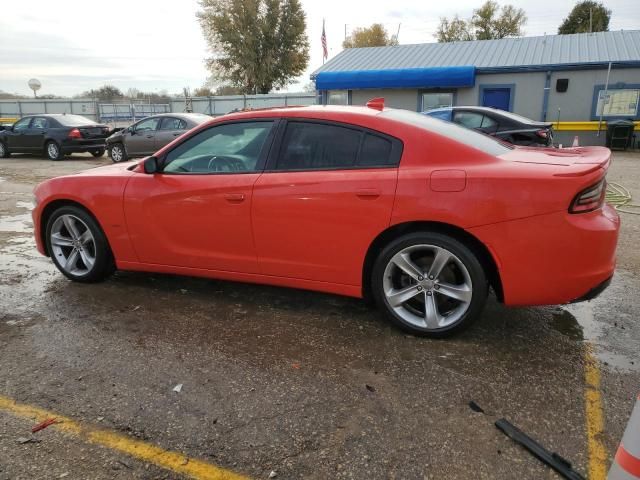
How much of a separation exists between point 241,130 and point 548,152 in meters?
2.29

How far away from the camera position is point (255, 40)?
4222cm

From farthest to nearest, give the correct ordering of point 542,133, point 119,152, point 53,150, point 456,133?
point 53,150
point 119,152
point 542,133
point 456,133

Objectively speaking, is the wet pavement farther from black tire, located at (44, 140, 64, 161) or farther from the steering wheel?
black tire, located at (44, 140, 64, 161)

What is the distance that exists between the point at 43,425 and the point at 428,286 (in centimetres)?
233

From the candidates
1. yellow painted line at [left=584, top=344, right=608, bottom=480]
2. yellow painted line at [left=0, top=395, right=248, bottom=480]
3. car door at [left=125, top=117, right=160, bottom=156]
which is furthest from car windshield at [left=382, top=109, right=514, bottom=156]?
car door at [left=125, top=117, right=160, bottom=156]

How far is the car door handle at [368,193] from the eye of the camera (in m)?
3.11

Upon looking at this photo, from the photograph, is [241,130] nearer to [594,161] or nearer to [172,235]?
[172,235]

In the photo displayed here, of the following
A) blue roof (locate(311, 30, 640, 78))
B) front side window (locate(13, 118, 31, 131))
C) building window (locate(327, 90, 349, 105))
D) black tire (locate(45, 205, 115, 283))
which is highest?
blue roof (locate(311, 30, 640, 78))

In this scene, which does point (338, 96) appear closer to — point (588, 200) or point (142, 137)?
point (142, 137)

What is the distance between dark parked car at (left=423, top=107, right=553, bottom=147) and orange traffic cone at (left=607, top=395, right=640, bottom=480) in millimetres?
9454

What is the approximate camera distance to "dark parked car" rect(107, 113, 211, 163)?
13.8 metres

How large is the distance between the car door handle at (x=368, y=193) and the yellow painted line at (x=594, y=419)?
1644 millimetres

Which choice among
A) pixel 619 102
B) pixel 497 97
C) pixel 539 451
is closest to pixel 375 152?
pixel 539 451

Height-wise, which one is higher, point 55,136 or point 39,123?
point 39,123
